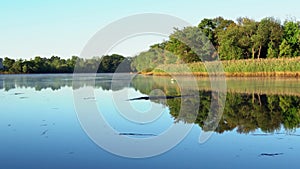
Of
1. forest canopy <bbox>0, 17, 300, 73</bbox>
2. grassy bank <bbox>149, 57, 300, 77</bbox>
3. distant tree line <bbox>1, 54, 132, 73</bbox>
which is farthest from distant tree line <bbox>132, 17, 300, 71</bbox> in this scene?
distant tree line <bbox>1, 54, 132, 73</bbox>

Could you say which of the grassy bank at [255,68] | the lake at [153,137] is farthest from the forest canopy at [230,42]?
the lake at [153,137]

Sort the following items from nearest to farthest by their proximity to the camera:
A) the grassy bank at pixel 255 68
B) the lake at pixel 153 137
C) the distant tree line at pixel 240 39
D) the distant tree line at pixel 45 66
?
the lake at pixel 153 137 → the grassy bank at pixel 255 68 → the distant tree line at pixel 240 39 → the distant tree line at pixel 45 66

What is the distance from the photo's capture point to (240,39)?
3803 centimetres

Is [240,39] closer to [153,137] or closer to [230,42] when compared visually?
[230,42]

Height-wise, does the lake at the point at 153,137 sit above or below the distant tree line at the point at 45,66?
below

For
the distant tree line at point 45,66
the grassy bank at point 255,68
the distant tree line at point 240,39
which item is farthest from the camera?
the distant tree line at point 45,66

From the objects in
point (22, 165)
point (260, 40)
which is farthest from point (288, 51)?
point (22, 165)

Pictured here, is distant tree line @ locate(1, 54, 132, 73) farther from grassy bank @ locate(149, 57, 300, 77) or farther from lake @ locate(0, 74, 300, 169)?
lake @ locate(0, 74, 300, 169)

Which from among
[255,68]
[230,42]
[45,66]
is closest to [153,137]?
[255,68]

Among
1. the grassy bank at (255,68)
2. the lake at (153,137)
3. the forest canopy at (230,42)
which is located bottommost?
the lake at (153,137)

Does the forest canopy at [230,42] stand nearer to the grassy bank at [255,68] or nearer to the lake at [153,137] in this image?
the grassy bank at [255,68]

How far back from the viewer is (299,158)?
505 centimetres

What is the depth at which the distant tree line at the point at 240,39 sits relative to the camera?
35.7m

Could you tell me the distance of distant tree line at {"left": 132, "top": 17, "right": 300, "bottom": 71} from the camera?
35.7 metres
